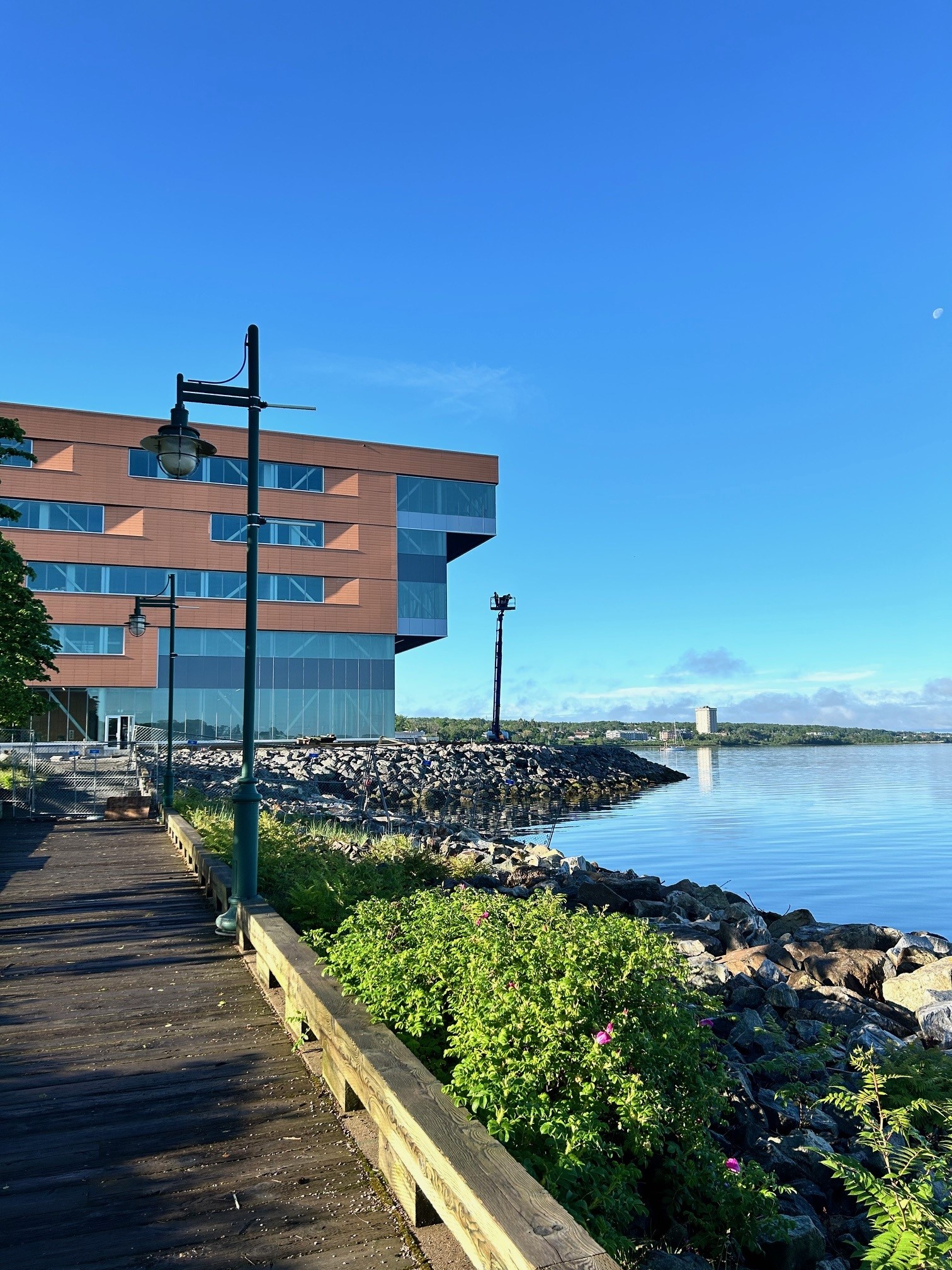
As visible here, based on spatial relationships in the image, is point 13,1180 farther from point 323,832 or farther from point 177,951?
point 323,832

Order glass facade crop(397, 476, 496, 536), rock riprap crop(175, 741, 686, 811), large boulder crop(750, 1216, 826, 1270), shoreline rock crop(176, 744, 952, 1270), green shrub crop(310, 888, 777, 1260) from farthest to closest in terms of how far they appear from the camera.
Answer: glass facade crop(397, 476, 496, 536)
rock riprap crop(175, 741, 686, 811)
shoreline rock crop(176, 744, 952, 1270)
large boulder crop(750, 1216, 826, 1270)
green shrub crop(310, 888, 777, 1260)

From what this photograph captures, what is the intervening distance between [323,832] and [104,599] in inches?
1593

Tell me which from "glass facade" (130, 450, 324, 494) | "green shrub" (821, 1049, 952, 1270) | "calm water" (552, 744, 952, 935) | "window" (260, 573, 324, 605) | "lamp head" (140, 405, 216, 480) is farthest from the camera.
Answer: "window" (260, 573, 324, 605)

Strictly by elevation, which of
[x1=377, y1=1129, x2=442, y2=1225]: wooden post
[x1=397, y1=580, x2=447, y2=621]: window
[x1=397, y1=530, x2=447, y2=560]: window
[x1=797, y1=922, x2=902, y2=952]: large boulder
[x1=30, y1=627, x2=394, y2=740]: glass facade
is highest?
[x1=397, y1=530, x2=447, y2=560]: window

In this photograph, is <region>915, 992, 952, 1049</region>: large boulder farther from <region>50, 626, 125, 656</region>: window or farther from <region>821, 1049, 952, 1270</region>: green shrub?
<region>50, 626, 125, 656</region>: window

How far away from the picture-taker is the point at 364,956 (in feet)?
18.5

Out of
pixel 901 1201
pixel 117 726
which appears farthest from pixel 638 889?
pixel 117 726

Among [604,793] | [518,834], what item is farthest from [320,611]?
[518,834]

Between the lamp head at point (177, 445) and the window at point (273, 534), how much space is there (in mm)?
47075

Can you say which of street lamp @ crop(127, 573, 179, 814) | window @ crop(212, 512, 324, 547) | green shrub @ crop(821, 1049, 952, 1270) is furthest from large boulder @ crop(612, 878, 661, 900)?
window @ crop(212, 512, 324, 547)

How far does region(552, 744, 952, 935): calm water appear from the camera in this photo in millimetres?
19484

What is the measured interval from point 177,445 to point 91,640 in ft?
158

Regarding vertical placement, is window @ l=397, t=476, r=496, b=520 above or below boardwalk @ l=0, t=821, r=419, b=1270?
above

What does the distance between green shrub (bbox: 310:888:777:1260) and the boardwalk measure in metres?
0.70
